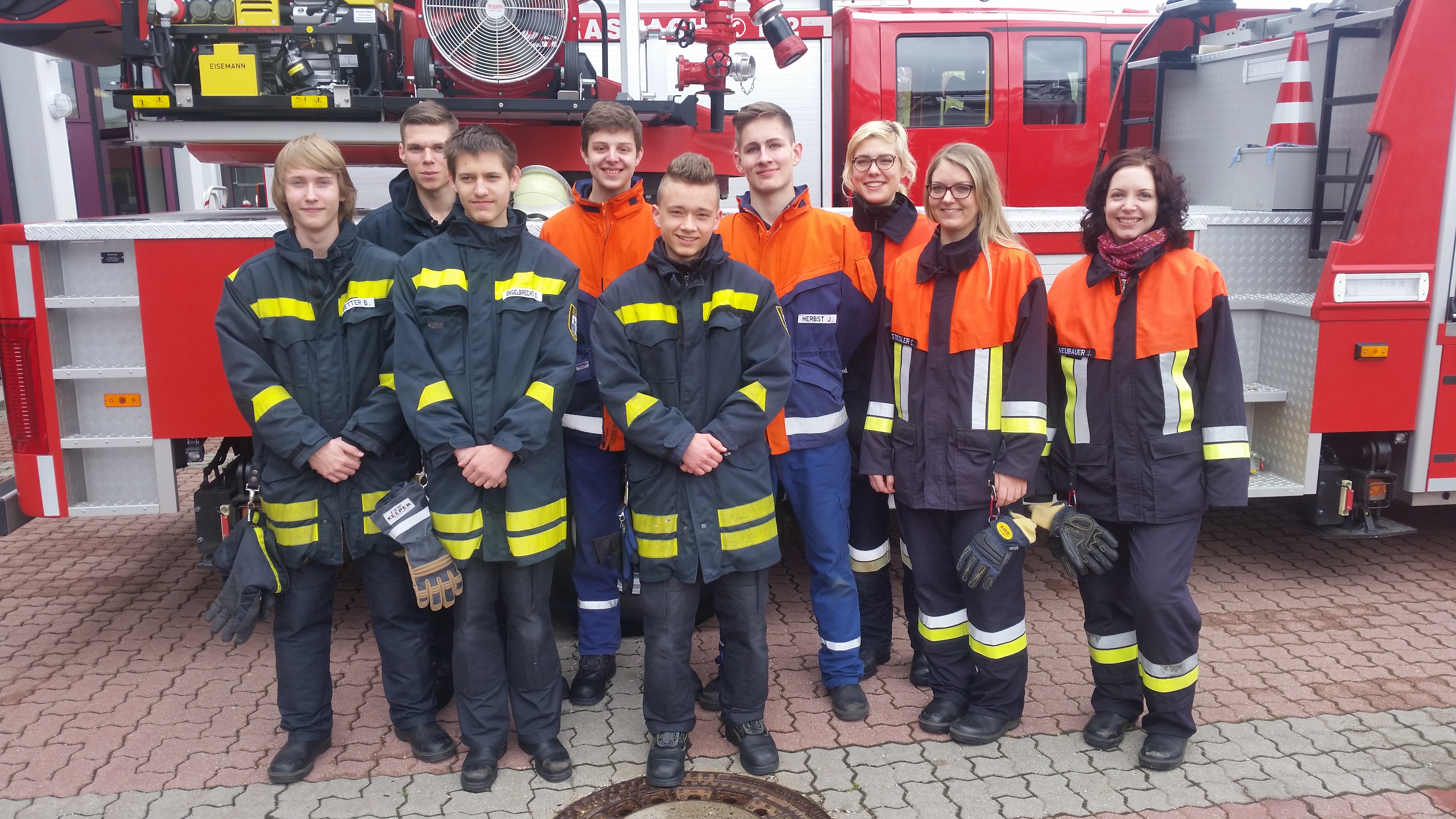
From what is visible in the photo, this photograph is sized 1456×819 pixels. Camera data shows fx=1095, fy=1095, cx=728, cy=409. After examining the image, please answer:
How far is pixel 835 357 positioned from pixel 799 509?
1.63ft

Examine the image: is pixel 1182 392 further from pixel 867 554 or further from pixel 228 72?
pixel 228 72

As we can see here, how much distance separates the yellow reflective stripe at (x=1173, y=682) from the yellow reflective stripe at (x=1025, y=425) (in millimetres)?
801

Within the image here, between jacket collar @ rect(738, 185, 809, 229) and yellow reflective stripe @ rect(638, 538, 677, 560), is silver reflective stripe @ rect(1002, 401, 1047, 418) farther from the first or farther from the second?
yellow reflective stripe @ rect(638, 538, 677, 560)

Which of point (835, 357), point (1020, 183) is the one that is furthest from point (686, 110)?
point (1020, 183)

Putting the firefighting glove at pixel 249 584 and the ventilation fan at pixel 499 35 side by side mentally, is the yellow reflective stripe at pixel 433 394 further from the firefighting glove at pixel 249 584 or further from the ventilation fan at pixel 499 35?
the ventilation fan at pixel 499 35

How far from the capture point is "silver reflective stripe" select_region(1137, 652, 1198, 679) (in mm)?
3203

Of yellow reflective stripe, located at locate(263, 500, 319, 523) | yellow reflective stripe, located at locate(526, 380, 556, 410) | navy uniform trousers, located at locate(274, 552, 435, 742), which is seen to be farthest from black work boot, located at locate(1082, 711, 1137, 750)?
yellow reflective stripe, located at locate(263, 500, 319, 523)

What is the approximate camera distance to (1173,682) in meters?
3.21

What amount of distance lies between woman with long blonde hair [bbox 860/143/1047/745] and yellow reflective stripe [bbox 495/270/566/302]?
1.04 metres

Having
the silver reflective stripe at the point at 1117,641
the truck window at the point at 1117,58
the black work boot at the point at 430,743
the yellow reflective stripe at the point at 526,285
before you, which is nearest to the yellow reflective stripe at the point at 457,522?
the yellow reflective stripe at the point at 526,285

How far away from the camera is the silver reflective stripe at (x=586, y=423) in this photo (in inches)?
136

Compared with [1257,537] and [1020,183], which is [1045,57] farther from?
[1257,537]

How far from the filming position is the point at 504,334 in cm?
308

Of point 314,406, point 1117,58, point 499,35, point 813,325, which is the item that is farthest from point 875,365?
point 1117,58
